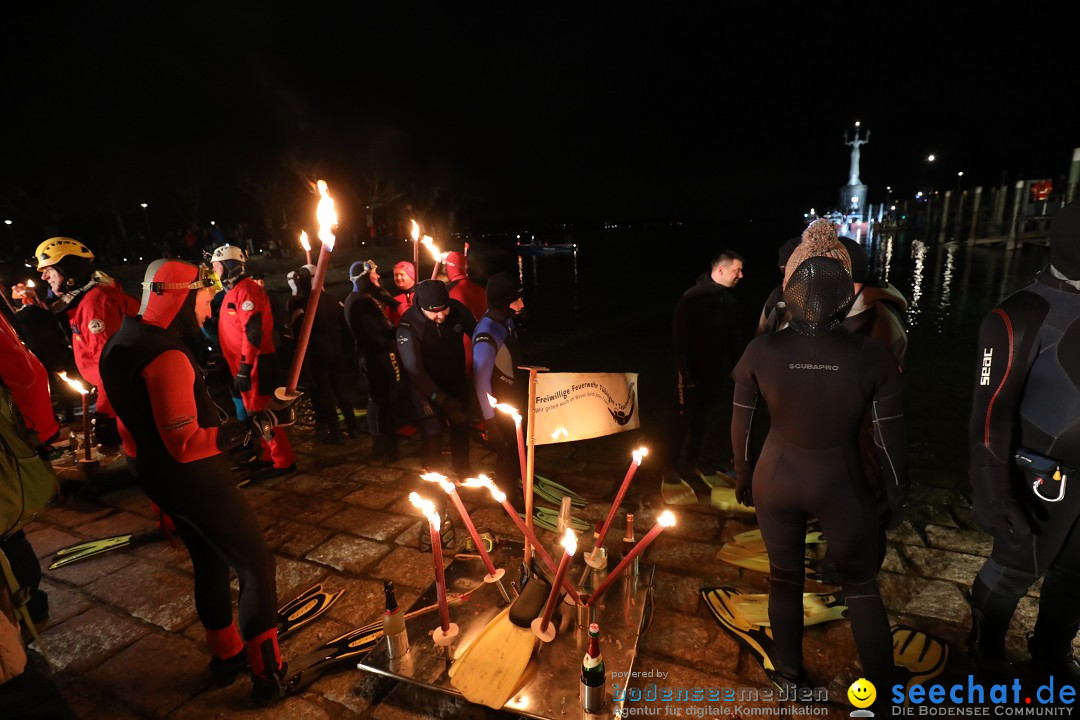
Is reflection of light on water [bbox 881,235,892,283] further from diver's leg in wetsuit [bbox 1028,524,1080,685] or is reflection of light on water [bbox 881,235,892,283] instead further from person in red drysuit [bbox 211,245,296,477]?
person in red drysuit [bbox 211,245,296,477]

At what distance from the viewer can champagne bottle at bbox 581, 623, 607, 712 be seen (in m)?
2.18

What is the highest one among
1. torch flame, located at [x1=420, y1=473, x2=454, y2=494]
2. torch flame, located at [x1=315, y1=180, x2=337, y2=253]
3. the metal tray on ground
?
torch flame, located at [x1=315, y1=180, x2=337, y2=253]

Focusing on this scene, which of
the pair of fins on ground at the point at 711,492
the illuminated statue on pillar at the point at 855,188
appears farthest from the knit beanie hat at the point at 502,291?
the illuminated statue on pillar at the point at 855,188

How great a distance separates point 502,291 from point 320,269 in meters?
1.82

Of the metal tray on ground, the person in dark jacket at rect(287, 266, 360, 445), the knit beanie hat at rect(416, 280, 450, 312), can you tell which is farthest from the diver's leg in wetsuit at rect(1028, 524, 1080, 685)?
the person in dark jacket at rect(287, 266, 360, 445)

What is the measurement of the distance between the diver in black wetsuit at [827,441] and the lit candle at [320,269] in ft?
7.49

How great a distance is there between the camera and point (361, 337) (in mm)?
6074

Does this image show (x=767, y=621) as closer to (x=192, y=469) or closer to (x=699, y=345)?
(x=699, y=345)

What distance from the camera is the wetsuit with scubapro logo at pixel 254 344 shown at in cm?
536

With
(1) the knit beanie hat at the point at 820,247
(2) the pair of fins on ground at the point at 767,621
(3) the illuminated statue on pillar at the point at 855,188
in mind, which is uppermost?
(3) the illuminated statue on pillar at the point at 855,188

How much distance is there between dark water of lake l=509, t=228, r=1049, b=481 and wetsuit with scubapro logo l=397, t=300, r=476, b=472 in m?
3.07

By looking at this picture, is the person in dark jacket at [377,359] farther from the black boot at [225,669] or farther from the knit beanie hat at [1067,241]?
the knit beanie hat at [1067,241]

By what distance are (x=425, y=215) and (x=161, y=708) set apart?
194 ft

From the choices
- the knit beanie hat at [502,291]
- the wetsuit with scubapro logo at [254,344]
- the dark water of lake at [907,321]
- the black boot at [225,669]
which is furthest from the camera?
the dark water of lake at [907,321]
